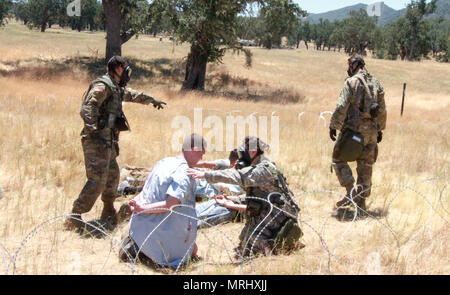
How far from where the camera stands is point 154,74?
77.2 feet

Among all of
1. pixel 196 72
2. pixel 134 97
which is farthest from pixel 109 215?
pixel 196 72

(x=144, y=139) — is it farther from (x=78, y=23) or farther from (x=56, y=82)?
(x=78, y=23)

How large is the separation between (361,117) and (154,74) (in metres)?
19.4

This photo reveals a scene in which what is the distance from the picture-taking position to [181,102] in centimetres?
1419

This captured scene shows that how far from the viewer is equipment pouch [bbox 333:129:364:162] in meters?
5.27

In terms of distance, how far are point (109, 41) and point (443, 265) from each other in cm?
2035

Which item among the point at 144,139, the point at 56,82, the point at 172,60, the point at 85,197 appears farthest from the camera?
the point at 172,60

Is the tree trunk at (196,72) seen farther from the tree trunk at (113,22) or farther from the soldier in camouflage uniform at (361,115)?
the soldier in camouflage uniform at (361,115)

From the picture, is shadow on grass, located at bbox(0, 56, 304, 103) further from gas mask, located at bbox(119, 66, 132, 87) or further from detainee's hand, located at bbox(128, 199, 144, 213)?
detainee's hand, located at bbox(128, 199, 144, 213)

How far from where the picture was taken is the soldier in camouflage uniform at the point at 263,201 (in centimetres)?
388

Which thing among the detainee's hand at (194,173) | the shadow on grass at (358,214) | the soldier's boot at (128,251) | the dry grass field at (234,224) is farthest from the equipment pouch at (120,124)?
the shadow on grass at (358,214)

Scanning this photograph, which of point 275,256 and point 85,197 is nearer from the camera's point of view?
point 275,256

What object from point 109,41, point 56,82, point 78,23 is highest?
point 78,23
